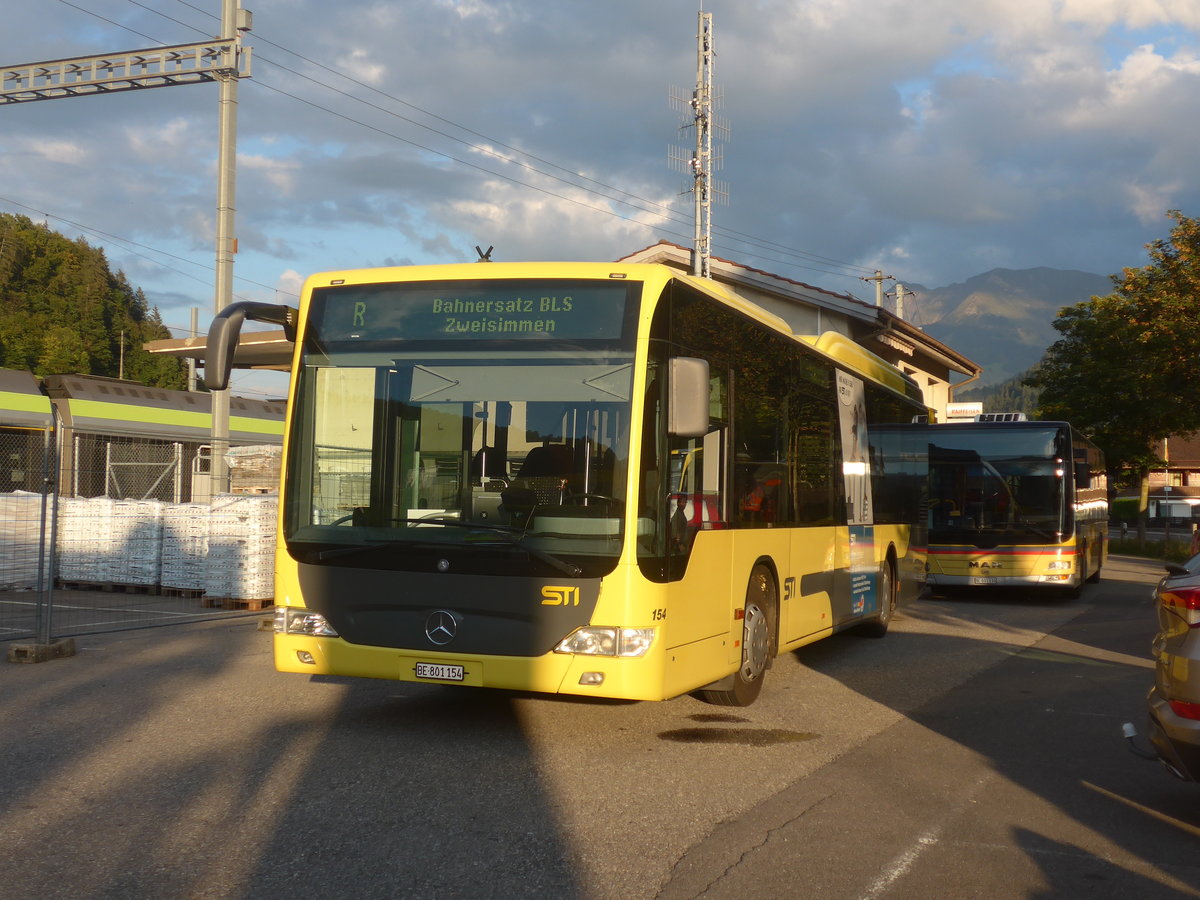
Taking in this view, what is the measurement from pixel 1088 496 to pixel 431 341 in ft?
55.1

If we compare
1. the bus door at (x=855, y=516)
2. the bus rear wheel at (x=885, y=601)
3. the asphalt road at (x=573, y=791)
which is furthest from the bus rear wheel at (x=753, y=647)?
the bus rear wheel at (x=885, y=601)

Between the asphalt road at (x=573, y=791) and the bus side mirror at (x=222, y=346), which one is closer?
the asphalt road at (x=573, y=791)

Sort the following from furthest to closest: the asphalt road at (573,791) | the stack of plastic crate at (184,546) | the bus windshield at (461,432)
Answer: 1. the stack of plastic crate at (184,546)
2. the bus windshield at (461,432)
3. the asphalt road at (573,791)

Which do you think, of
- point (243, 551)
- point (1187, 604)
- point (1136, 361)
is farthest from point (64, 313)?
point (1187, 604)

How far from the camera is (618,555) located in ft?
22.9

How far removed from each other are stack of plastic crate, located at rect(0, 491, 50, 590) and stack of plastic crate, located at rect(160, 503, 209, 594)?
5.41ft

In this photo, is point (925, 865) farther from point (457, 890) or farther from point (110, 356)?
point (110, 356)

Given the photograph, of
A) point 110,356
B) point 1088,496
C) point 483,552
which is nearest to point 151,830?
point 483,552

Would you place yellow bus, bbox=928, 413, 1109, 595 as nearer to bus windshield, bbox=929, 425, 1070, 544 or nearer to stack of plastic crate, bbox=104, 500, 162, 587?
bus windshield, bbox=929, 425, 1070, 544

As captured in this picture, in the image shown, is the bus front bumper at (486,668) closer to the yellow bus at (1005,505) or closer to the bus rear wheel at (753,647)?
the bus rear wheel at (753,647)

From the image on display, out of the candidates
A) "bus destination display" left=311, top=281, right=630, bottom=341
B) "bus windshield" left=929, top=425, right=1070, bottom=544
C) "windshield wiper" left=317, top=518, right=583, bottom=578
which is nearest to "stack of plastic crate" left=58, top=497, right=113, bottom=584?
"bus destination display" left=311, top=281, right=630, bottom=341

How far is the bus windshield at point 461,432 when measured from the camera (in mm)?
7121

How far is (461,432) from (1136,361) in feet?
113

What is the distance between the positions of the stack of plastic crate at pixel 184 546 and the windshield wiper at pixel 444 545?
356 inches
